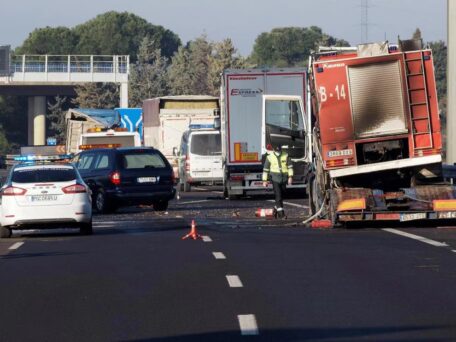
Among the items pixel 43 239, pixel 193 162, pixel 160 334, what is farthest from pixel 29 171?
pixel 193 162

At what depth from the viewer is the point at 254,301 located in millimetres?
14586

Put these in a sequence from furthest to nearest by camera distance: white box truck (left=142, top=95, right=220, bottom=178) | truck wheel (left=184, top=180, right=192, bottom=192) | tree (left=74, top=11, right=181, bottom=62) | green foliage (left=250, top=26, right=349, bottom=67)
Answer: green foliage (left=250, top=26, right=349, bottom=67), tree (left=74, top=11, right=181, bottom=62), white box truck (left=142, top=95, right=220, bottom=178), truck wheel (left=184, top=180, right=192, bottom=192)

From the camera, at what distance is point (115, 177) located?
36.3 metres

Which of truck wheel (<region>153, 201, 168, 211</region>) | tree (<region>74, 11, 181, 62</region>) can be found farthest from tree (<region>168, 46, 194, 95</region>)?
truck wheel (<region>153, 201, 168, 211</region>)

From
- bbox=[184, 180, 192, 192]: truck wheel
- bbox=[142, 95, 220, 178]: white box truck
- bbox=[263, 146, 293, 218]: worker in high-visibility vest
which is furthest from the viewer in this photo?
bbox=[142, 95, 220, 178]: white box truck

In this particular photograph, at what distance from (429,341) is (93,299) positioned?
15.6 feet

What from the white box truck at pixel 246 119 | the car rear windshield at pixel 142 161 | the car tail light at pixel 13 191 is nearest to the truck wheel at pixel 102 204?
the car rear windshield at pixel 142 161

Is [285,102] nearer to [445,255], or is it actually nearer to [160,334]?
[445,255]

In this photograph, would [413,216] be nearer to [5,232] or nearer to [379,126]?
[379,126]

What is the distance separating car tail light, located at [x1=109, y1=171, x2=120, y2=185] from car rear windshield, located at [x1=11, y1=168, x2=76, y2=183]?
8506mm

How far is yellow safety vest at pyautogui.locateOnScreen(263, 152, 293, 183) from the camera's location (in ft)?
104

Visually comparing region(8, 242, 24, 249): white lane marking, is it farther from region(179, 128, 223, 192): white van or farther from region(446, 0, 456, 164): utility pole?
region(179, 128, 223, 192): white van

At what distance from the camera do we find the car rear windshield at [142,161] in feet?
121

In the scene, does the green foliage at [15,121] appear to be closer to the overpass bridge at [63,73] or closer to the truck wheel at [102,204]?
the overpass bridge at [63,73]
